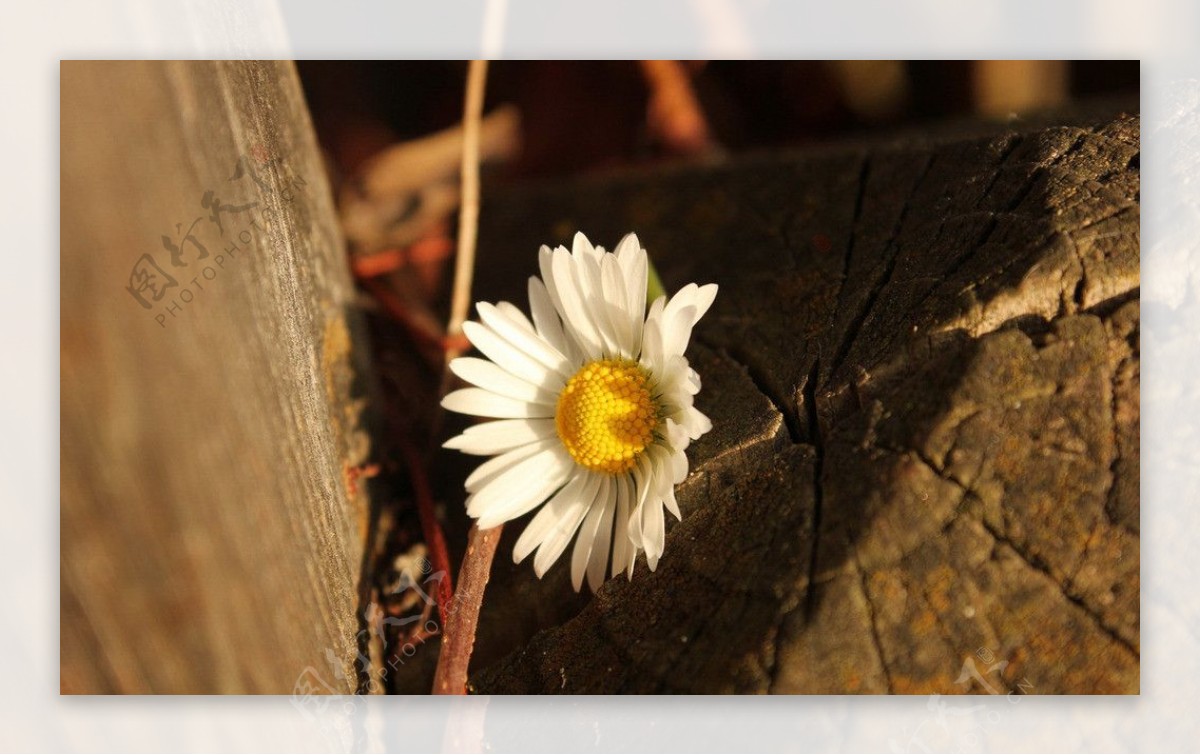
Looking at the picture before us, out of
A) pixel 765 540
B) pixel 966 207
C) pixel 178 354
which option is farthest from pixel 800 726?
pixel 178 354

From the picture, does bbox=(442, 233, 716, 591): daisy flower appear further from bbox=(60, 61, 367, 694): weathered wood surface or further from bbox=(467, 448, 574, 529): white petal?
bbox=(60, 61, 367, 694): weathered wood surface

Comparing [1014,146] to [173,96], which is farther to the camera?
[1014,146]

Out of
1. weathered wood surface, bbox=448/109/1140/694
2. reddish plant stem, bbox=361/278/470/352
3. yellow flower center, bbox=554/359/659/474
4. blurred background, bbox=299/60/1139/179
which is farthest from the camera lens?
blurred background, bbox=299/60/1139/179

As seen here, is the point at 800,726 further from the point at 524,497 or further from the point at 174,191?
the point at 174,191

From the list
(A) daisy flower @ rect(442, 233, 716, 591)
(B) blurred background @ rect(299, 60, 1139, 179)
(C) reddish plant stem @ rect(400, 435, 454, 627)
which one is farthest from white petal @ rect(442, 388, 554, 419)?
(B) blurred background @ rect(299, 60, 1139, 179)

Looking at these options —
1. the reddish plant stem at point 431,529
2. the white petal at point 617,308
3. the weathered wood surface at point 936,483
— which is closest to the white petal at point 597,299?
the white petal at point 617,308

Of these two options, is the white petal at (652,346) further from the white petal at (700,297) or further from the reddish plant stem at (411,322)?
the reddish plant stem at (411,322)
